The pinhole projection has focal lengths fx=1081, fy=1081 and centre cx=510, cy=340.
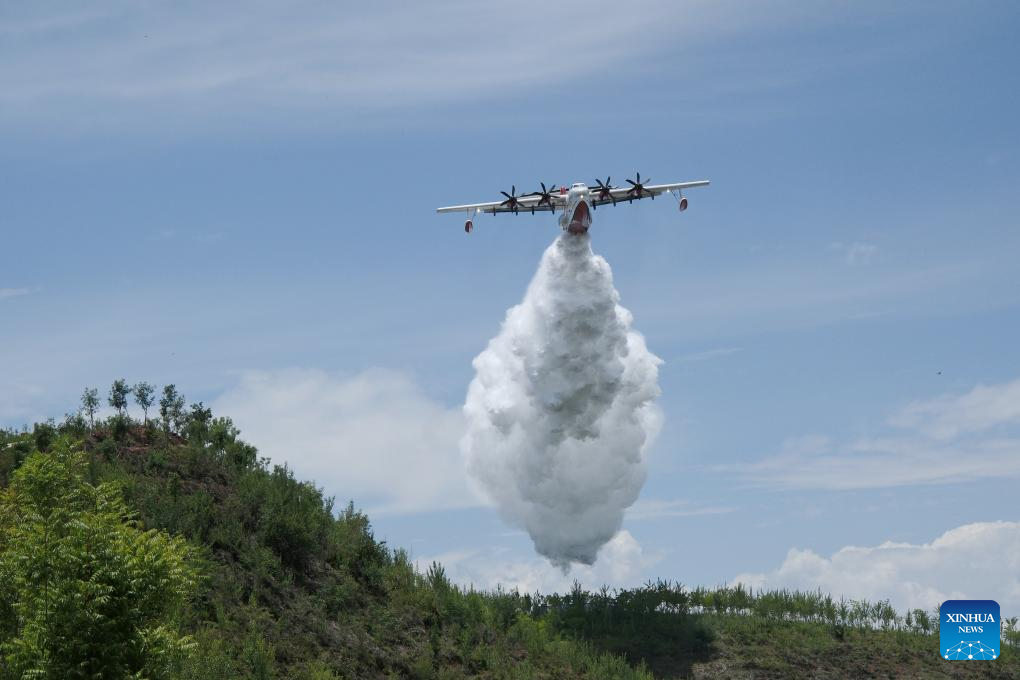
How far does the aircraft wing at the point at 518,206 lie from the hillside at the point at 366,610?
20560 mm

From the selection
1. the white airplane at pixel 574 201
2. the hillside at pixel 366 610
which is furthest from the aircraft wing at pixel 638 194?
the hillside at pixel 366 610

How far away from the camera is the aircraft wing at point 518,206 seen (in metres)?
65.9

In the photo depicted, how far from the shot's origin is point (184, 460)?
52.5 m

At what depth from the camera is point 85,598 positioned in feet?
84.8

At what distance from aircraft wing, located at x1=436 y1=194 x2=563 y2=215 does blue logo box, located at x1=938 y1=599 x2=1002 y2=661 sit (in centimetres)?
3146

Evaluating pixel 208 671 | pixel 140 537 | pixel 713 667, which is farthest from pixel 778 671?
pixel 140 537

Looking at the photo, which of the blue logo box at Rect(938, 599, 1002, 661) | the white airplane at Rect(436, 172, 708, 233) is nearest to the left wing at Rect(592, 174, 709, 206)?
the white airplane at Rect(436, 172, 708, 233)

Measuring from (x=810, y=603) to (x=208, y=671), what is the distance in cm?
3587

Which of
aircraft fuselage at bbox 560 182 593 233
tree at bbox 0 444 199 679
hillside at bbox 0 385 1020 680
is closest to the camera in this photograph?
tree at bbox 0 444 199 679

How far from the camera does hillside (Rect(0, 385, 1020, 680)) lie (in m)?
43.1

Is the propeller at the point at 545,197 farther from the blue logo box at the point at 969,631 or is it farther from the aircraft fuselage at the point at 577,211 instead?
the blue logo box at the point at 969,631

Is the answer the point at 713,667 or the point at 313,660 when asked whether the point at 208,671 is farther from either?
the point at 713,667

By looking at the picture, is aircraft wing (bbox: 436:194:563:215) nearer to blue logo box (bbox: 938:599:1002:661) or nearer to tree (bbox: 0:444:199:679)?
blue logo box (bbox: 938:599:1002:661)

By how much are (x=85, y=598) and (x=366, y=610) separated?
23205mm
